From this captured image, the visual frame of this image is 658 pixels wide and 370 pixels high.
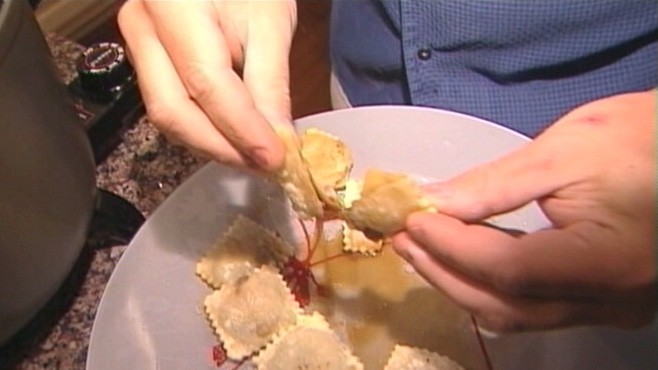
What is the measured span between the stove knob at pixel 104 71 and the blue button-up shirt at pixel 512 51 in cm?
23

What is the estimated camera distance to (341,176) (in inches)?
28.8

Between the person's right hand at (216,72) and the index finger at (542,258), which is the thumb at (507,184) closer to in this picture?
the index finger at (542,258)

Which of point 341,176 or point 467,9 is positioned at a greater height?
point 467,9

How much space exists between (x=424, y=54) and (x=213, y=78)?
9.5 inches

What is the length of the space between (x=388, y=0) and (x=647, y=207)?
13.8 inches

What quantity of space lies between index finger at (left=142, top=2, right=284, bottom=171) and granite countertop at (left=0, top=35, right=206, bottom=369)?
21 centimetres

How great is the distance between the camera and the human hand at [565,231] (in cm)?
55

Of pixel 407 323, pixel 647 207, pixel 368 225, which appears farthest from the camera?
pixel 407 323

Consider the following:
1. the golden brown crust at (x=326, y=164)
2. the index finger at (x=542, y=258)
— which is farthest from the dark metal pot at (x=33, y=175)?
the index finger at (x=542, y=258)

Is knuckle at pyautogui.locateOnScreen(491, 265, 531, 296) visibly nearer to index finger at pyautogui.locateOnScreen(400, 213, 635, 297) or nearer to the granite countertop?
index finger at pyautogui.locateOnScreen(400, 213, 635, 297)

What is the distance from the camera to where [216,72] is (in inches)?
25.1

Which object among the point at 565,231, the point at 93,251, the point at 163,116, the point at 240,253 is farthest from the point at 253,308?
the point at 565,231

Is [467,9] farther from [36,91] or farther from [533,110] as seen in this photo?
[36,91]

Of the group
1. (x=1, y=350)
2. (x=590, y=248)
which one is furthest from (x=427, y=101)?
(x=1, y=350)
